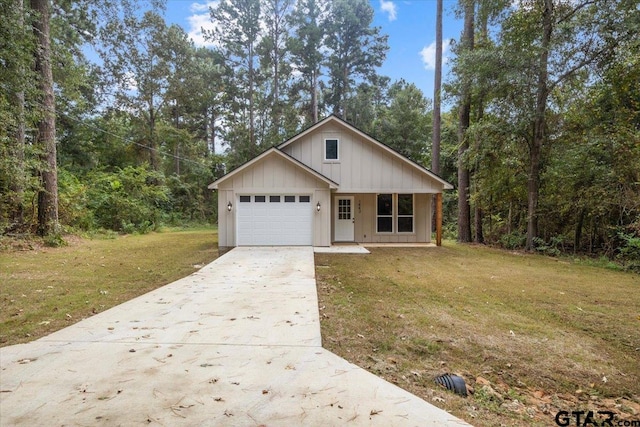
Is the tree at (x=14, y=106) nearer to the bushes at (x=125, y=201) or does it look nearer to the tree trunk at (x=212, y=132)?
the bushes at (x=125, y=201)

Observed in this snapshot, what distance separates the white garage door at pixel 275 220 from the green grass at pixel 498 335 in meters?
4.32

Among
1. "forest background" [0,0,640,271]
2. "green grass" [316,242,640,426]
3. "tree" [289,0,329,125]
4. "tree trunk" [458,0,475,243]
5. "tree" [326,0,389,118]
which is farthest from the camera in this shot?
"tree" [326,0,389,118]

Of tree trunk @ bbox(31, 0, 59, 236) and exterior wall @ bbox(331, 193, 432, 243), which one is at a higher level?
tree trunk @ bbox(31, 0, 59, 236)

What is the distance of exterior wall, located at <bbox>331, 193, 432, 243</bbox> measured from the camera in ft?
45.5

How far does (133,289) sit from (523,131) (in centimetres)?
1235

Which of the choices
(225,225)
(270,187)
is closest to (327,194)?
(270,187)

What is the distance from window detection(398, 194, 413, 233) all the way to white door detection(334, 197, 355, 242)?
1.95m

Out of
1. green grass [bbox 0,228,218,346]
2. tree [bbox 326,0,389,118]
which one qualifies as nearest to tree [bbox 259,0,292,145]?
tree [bbox 326,0,389,118]

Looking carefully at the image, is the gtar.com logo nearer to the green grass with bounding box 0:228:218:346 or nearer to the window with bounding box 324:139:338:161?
the green grass with bounding box 0:228:218:346

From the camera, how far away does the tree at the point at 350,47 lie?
25.5 metres

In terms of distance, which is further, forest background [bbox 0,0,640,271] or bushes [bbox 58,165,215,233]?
bushes [bbox 58,165,215,233]

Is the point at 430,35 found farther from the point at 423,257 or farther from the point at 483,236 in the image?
the point at 423,257

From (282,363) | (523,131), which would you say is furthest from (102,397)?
(523,131)

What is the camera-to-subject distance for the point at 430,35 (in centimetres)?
1680
